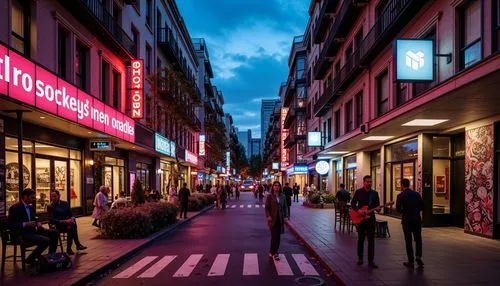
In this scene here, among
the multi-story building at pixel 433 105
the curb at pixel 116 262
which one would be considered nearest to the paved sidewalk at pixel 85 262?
the curb at pixel 116 262

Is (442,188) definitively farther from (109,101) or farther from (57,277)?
(109,101)

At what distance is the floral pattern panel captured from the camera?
46.5ft

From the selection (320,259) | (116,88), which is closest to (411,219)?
(320,259)

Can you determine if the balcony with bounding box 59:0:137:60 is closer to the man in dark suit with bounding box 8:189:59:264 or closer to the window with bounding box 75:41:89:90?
the window with bounding box 75:41:89:90

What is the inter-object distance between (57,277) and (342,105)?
83.9 ft

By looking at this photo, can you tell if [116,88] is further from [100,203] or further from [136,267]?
[136,267]

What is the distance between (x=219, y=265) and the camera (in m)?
10.6

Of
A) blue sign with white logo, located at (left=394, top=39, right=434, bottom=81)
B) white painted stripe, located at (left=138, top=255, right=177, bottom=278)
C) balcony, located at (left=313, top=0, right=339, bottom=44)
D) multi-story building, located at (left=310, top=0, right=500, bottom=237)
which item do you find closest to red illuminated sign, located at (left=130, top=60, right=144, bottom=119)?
multi-story building, located at (left=310, top=0, right=500, bottom=237)

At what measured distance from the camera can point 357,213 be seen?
9938 mm

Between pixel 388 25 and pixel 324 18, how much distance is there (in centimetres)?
1757

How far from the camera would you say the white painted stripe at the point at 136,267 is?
9.57 meters

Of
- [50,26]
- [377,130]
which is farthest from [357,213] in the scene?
[50,26]

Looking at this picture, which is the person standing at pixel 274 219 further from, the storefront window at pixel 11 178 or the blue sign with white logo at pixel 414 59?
the storefront window at pixel 11 178

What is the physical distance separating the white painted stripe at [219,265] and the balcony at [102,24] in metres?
12.6
